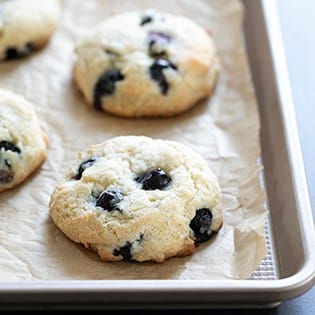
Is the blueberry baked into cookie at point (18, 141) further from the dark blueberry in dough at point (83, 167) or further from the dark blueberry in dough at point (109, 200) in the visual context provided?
the dark blueberry in dough at point (109, 200)

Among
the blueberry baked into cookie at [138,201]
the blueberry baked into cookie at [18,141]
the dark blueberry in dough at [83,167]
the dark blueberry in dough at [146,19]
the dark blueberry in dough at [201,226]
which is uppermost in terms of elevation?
the dark blueberry in dough at [146,19]

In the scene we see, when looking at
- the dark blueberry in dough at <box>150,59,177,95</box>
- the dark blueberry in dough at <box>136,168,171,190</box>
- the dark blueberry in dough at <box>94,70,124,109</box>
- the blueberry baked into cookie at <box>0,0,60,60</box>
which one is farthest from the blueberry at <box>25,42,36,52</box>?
the dark blueberry in dough at <box>136,168,171,190</box>

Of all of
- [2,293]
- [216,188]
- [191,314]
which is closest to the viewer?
[2,293]

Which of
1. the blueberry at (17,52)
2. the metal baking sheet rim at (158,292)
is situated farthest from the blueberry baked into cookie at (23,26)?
the metal baking sheet rim at (158,292)

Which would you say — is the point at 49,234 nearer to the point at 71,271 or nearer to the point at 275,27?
the point at 71,271

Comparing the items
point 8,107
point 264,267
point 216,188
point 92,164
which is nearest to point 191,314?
point 264,267

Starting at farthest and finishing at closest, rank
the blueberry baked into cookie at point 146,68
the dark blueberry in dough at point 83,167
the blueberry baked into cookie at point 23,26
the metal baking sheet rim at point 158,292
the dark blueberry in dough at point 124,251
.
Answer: the blueberry baked into cookie at point 23,26
the blueberry baked into cookie at point 146,68
the dark blueberry in dough at point 83,167
the dark blueberry in dough at point 124,251
the metal baking sheet rim at point 158,292
